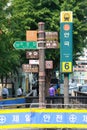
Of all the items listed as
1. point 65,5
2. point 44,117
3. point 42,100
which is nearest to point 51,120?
point 44,117

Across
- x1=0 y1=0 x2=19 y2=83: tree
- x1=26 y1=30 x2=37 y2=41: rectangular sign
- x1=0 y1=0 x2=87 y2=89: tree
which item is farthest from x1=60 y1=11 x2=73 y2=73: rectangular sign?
x1=0 y1=0 x2=87 y2=89: tree

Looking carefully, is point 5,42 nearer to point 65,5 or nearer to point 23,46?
point 65,5

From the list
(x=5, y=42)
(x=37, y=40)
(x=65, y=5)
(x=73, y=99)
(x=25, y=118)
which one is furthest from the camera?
(x=65, y=5)

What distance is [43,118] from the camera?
605 inches

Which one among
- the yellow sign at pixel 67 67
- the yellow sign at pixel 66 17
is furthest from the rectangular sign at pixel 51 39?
the yellow sign at pixel 67 67

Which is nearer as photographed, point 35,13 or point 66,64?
point 66,64

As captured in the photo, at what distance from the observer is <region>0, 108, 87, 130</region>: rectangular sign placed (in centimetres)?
1534

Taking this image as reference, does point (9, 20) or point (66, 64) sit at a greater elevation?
point (9, 20)

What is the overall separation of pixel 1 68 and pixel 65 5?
10774 millimetres

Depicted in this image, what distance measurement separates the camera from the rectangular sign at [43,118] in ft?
50.3

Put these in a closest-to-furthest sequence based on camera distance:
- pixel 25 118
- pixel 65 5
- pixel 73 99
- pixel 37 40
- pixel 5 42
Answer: pixel 25 118, pixel 37 40, pixel 73 99, pixel 5 42, pixel 65 5

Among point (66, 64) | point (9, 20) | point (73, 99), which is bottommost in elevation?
point (73, 99)

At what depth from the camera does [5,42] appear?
95.0ft

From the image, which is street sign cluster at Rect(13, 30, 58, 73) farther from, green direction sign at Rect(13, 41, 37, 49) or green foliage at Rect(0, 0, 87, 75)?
green foliage at Rect(0, 0, 87, 75)
